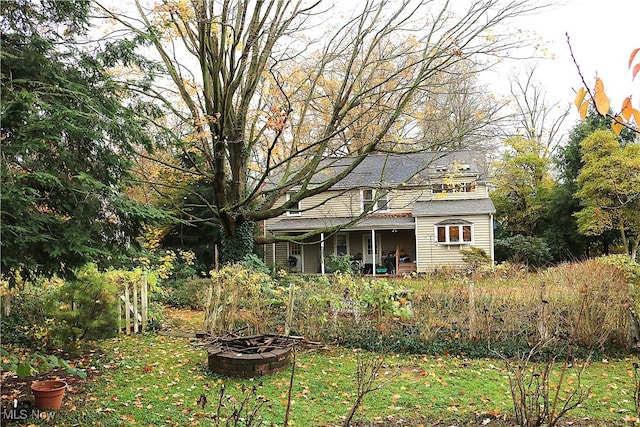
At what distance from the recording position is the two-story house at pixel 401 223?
21.2m

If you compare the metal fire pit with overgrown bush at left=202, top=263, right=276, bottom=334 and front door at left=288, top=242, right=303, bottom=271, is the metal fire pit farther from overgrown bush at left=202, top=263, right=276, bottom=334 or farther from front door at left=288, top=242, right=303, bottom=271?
front door at left=288, top=242, right=303, bottom=271

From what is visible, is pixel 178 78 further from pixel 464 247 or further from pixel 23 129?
pixel 464 247

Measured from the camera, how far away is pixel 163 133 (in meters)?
6.55

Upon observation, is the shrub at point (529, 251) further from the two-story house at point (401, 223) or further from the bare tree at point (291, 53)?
the bare tree at point (291, 53)

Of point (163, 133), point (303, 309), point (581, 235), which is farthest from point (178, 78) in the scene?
point (581, 235)

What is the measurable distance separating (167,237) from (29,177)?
1587 centimetres

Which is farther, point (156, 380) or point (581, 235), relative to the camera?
point (581, 235)

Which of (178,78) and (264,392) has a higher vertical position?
(178,78)

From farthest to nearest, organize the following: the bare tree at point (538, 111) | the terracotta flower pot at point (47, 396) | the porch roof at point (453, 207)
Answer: the bare tree at point (538, 111)
the porch roof at point (453, 207)
the terracotta flower pot at point (47, 396)

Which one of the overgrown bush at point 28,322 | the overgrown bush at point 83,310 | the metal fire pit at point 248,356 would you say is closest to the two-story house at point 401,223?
the overgrown bush at point 28,322

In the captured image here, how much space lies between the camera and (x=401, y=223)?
865 inches

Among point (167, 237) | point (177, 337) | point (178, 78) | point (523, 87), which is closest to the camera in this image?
point (177, 337)

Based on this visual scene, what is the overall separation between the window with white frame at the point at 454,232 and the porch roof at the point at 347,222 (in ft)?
4.19

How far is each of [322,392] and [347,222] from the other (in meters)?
15.3
